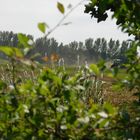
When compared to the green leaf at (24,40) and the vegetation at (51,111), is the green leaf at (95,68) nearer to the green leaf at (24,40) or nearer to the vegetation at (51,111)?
the vegetation at (51,111)

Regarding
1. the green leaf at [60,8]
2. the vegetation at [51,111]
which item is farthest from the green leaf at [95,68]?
the green leaf at [60,8]

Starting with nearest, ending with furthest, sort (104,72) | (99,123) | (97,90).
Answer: (99,123), (104,72), (97,90)

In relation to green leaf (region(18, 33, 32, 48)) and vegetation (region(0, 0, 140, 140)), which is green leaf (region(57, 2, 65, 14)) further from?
green leaf (region(18, 33, 32, 48))

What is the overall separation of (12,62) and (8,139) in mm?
496

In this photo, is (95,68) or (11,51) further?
(95,68)

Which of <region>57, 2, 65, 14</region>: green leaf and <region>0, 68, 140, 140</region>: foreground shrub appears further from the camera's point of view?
<region>57, 2, 65, 14</region>: green leaf

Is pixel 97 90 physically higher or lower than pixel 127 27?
lower

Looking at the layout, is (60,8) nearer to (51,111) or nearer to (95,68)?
(95,68)

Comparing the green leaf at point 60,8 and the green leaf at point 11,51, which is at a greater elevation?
the green leaf at point 60,8

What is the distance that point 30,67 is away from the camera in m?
2.67

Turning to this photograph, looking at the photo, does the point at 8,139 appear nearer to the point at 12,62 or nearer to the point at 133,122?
the point at 12,62

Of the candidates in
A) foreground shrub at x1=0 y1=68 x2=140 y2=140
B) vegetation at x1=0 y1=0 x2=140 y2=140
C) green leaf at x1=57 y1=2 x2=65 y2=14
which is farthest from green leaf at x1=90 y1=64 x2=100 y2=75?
green leaf at x1=57 y1=2 x2=65 y2=14

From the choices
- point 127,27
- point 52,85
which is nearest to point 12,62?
point 52,85

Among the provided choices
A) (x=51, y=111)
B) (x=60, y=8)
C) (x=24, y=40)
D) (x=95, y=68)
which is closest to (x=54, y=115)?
(x=51, y=111)
